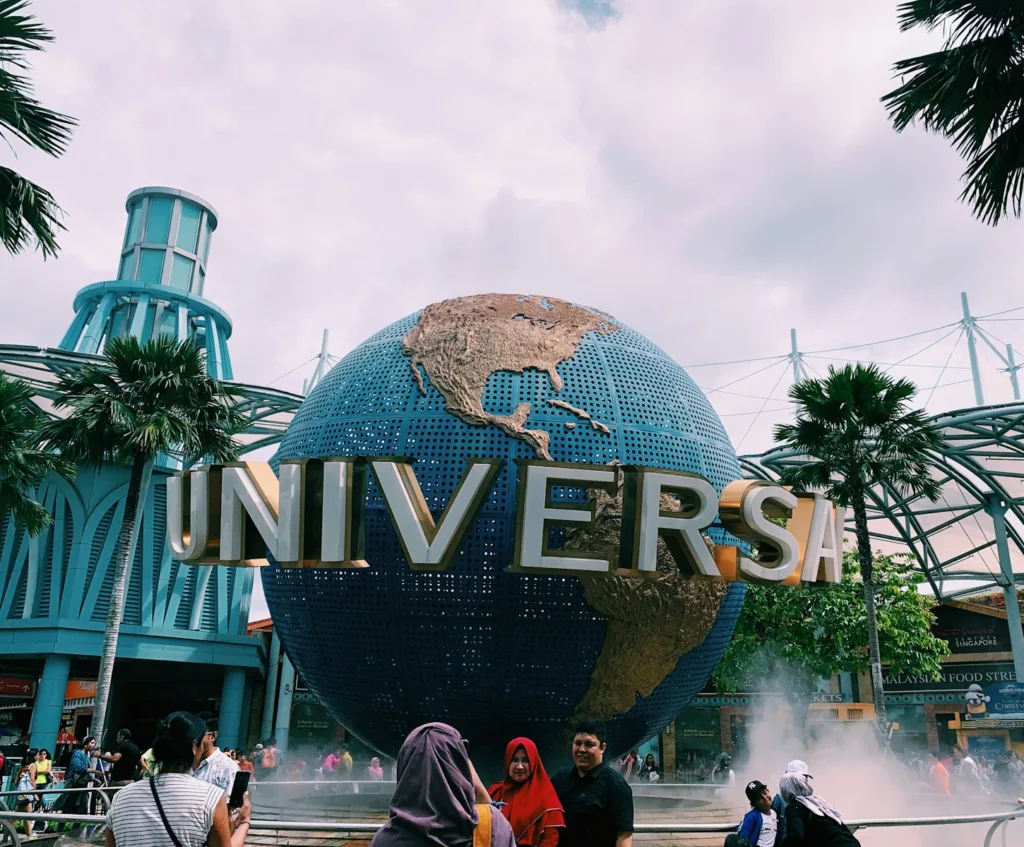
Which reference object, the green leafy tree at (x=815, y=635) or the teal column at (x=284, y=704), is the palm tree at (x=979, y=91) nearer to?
the green leafy tree at (x=815, y=635)

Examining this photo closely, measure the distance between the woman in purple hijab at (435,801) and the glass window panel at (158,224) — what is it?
37.5m

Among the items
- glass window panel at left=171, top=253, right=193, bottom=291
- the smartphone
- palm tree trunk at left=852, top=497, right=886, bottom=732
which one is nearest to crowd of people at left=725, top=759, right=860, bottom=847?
the smartphone

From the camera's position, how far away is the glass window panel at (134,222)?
37.0m

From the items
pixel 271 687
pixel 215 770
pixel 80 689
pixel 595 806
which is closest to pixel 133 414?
pixel 215 770

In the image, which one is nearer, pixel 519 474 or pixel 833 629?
pixel 519 474

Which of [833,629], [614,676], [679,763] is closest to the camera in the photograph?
[614,676]

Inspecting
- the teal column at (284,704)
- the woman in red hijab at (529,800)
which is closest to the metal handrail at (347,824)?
the woman in red hijab at (529,800)

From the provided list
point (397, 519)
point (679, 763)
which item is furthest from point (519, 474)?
point (679, 763)

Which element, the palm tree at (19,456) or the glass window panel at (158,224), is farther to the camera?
the glass window panel at (158,224)

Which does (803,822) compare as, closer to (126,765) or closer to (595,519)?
(595,519)

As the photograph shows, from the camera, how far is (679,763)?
3850 centimetres

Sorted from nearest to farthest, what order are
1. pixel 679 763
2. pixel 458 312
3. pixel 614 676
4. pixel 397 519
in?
1. pixel 397 519
2. pixel 614 676
3. pixel 458 312
4. pixel 679 763

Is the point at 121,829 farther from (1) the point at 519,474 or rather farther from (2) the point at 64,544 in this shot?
(2) the point at 64,544

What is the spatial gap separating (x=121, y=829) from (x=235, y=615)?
30844 mm
